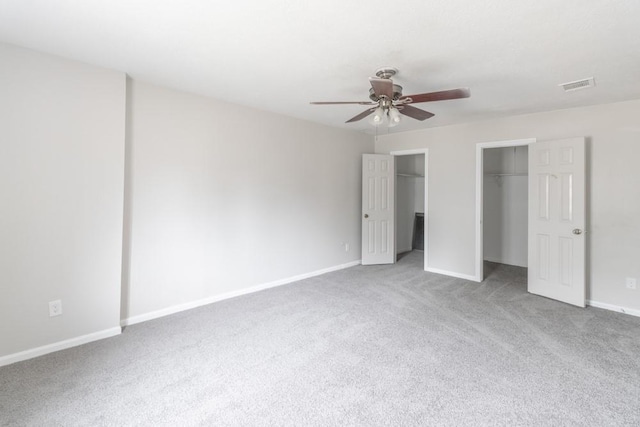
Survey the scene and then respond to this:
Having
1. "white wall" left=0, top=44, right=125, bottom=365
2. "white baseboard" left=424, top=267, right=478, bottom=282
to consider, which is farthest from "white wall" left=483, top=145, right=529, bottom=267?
"white wall" left=0, top=44, right=125, bottom=365

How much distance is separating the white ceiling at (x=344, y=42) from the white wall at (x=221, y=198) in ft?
1.47

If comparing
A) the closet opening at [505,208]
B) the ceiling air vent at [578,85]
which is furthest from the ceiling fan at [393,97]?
the closet opening at [505,208]

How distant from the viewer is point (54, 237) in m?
2.42

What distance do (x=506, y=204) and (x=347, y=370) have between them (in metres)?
4.88

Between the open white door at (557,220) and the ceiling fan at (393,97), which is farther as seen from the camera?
the open white door at (557,220)

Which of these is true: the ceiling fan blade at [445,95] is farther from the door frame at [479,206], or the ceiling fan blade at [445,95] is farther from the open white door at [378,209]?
the open white door at [378,209]

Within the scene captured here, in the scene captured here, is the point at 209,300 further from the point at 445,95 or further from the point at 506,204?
the point at 506,204

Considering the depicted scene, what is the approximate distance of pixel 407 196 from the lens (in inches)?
261

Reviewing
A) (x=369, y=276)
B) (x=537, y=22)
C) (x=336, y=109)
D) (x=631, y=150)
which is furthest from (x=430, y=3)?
(x=369, y=276)

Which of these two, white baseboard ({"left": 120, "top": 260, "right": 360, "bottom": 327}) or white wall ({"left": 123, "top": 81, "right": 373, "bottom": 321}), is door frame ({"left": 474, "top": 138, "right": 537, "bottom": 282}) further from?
white baseboard ({"left": 120, "top": 260, "right": 360, "bottom": 327})

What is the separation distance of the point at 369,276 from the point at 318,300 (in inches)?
49.5

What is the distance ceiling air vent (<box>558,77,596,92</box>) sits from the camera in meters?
2.78

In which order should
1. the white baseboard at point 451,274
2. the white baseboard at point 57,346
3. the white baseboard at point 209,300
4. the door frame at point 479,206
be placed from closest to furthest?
the white baseboard at point 57,346 < the white baseboard at point 209,300 < the door frame at point 479,206 < the white baseboard at point 451,274

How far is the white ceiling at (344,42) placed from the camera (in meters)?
1.78
